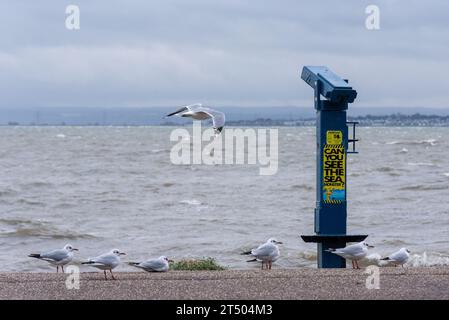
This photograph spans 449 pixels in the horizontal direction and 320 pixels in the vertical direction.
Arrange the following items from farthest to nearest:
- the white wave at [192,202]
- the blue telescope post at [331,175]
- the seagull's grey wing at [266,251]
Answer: the white wave at [192,202]
the seagull's grey wing at [266,251]
the blue telescope post at [331,175]

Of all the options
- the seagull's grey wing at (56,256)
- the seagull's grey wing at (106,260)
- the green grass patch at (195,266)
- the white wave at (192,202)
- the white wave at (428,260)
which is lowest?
the white wave at (192,202)

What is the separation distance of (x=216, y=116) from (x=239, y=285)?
209 cm

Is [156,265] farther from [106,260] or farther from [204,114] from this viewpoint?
[204,114]

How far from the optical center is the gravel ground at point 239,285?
9.63m

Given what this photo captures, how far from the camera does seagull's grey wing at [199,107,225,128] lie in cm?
1107

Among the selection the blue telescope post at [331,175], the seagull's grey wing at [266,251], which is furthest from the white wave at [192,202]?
the blue telescope post at [331,175]

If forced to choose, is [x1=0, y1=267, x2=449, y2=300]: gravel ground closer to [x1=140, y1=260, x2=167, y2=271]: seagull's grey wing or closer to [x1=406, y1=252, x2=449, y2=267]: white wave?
[x1=140, y1=260, x2=167, y2=271]: seagull's grey wing

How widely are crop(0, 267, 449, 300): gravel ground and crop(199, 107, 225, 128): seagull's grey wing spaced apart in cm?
168

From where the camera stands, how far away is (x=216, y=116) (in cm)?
1124

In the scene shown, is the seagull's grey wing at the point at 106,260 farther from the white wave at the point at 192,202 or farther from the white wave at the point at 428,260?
the white wave at the point at 192,202

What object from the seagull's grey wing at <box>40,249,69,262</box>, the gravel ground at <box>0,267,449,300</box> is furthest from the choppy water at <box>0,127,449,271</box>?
the gravel ground at <box>0,267,449,300</box>
